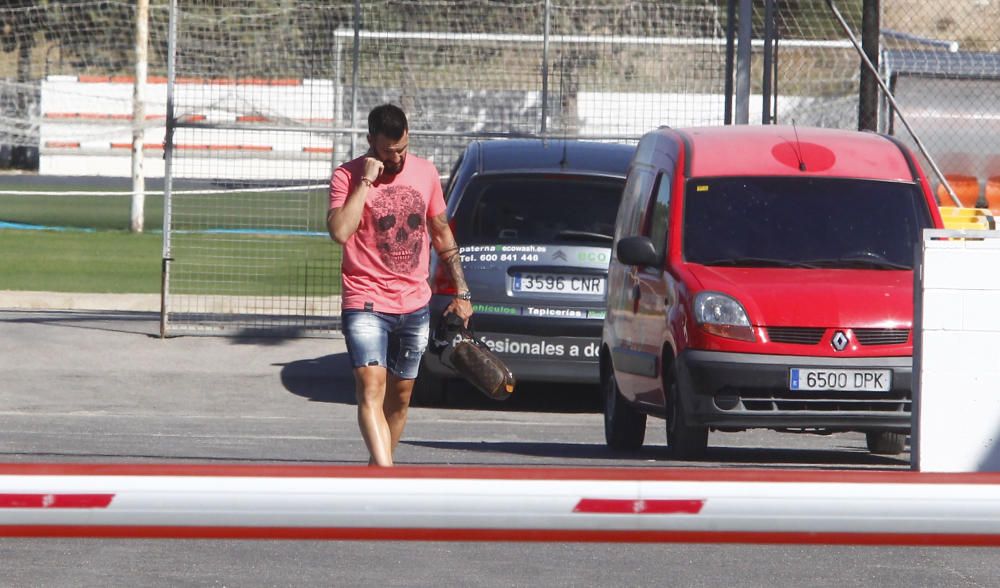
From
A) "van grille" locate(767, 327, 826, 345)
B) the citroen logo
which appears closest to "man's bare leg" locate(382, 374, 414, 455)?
"van grille" locate(767, 327, 826, 345)

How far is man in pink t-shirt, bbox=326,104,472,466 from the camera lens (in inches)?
303

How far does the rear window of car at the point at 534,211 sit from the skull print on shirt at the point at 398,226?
14.4ft

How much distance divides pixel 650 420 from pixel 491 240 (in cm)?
206

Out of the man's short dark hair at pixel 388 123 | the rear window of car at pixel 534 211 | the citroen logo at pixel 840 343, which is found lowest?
the citroen logo at pixel 840 343

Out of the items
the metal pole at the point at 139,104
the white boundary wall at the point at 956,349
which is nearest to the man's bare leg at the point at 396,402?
the white boundary wall at the point at 956,349

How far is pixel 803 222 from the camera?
10.2 meters

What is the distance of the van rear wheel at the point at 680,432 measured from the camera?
9539 mm

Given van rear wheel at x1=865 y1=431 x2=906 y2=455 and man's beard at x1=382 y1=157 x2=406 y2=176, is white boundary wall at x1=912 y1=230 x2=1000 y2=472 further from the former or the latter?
van rear wheel at x1=865 y1=431 x2=906 y2=455

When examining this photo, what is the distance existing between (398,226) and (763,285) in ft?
8.36

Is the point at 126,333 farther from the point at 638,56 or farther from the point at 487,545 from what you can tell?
the point at 487,545

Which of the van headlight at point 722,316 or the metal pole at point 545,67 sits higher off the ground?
the metal pole at point 545,67

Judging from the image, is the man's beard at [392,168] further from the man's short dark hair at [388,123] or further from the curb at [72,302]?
the curb at [72,302]

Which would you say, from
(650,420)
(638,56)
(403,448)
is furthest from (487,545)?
(638,56)

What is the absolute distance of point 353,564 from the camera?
6.44 m
